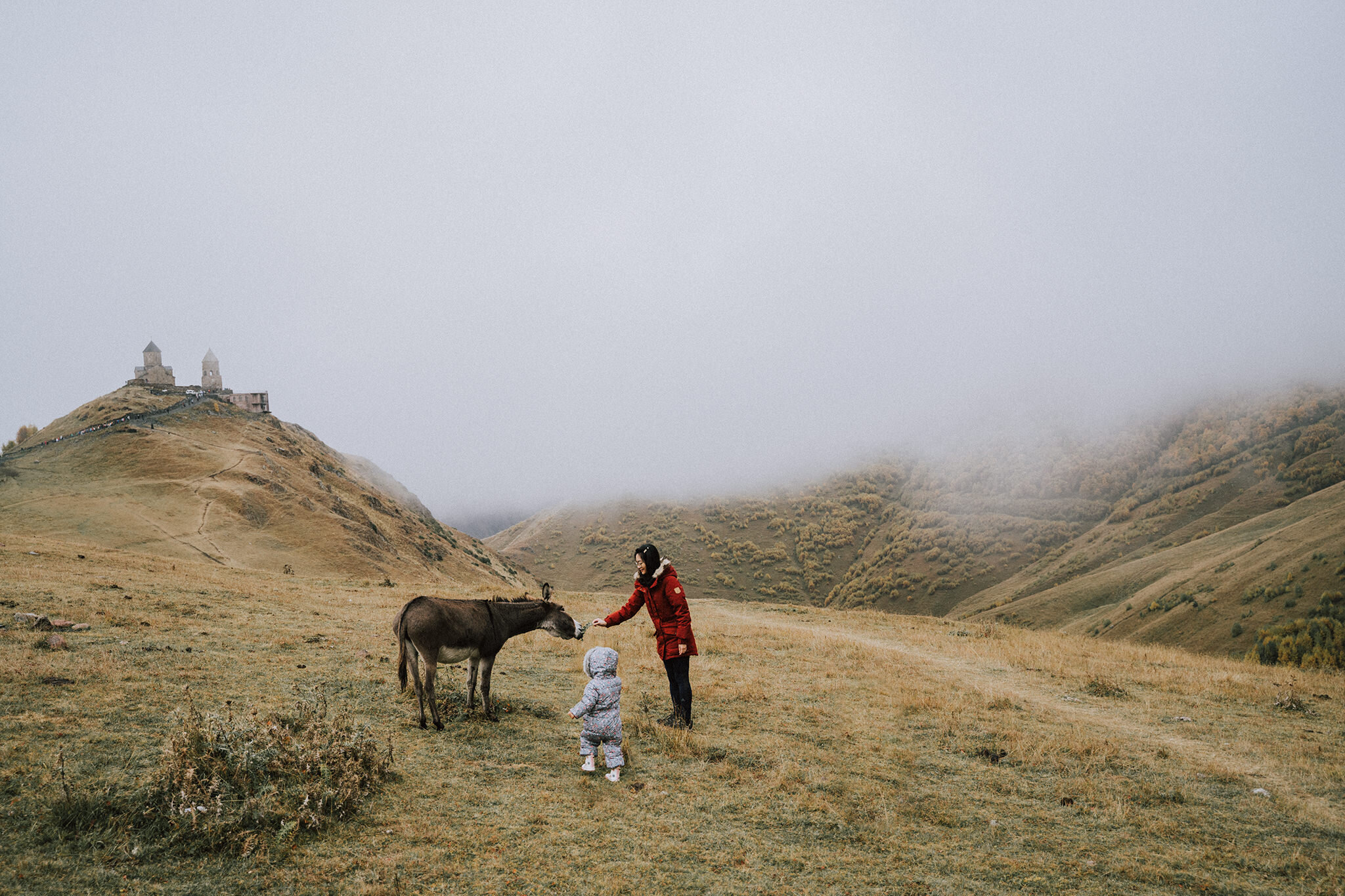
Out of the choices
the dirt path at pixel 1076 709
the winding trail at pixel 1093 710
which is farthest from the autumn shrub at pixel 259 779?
the dirt path at pixel 1076 709

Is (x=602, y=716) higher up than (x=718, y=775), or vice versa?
(x=602, y=716)

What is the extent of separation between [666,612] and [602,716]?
2.29m

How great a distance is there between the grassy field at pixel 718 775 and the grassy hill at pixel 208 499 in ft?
84.9

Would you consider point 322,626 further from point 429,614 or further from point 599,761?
point 599,761

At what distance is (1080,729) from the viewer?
12234 millimetres

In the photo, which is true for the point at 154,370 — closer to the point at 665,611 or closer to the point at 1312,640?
the point at 665,611

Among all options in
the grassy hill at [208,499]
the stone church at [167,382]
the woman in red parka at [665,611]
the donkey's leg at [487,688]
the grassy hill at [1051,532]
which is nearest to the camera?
the donkey's leg at [487,688]

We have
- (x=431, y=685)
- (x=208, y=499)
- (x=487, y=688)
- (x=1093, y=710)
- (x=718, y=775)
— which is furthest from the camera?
(x=208, y=499)

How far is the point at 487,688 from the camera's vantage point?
35.5 ft

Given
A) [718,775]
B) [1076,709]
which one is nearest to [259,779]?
[718,775]

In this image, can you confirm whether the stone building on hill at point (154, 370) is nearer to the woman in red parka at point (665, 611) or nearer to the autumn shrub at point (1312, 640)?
the woman in red parka at point (665, 611)

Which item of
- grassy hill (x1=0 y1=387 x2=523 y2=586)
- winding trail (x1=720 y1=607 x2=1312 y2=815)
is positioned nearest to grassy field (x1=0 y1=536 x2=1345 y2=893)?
winding trail (x1=720 y1=607 x2=1312 y2=815)

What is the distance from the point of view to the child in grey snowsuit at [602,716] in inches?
351

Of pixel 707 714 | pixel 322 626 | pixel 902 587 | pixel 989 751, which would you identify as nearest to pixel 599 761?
pixel 707 714
